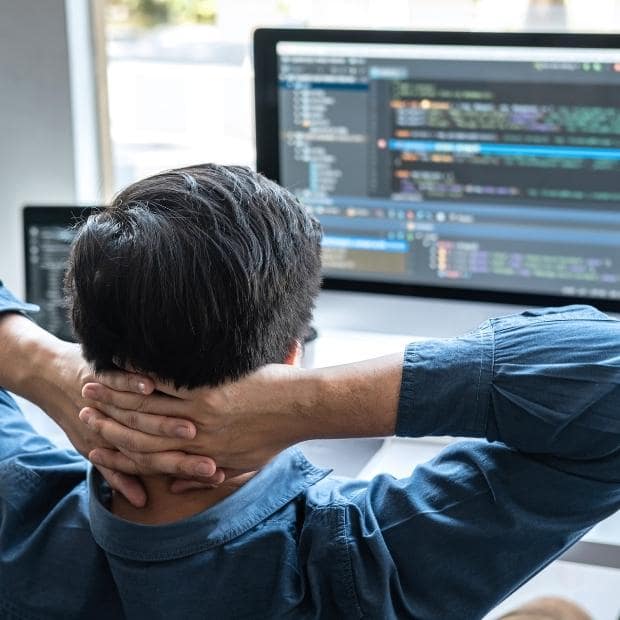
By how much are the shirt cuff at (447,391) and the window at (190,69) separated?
102cm

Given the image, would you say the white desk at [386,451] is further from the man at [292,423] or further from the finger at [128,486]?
the finger at [128,486]

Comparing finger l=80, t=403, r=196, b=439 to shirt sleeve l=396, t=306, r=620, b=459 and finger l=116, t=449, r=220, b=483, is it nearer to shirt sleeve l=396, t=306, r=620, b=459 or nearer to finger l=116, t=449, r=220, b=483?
finger l=116, t=449, r=220, b=483

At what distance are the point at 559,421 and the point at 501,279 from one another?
26.8 inches

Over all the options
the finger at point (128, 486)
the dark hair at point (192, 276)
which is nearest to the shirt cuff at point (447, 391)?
the dark hair at point (192, 276)

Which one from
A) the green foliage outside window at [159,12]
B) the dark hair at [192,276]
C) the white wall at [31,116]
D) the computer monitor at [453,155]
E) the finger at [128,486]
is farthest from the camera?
the green foliage outside window at [159,12]

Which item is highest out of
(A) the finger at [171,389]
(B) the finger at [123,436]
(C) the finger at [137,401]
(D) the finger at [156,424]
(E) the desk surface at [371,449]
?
(A) the finger at [171,389]

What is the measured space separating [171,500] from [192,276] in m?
0.21

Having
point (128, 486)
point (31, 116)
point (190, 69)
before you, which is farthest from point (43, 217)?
point (128, 486)

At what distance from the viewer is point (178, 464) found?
814mm

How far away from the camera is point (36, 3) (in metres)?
1.72

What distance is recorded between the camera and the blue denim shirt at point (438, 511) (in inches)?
30.7

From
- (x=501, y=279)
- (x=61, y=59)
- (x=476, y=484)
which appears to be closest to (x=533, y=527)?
(x=476, y=484)

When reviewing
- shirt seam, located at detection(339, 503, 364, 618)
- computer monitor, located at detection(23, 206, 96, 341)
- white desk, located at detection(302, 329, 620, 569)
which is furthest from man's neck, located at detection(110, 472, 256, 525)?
computer monitor, located at detection(23, 206, 96, 341)

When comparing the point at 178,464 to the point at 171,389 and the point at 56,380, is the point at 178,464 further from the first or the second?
the point at 56,380
